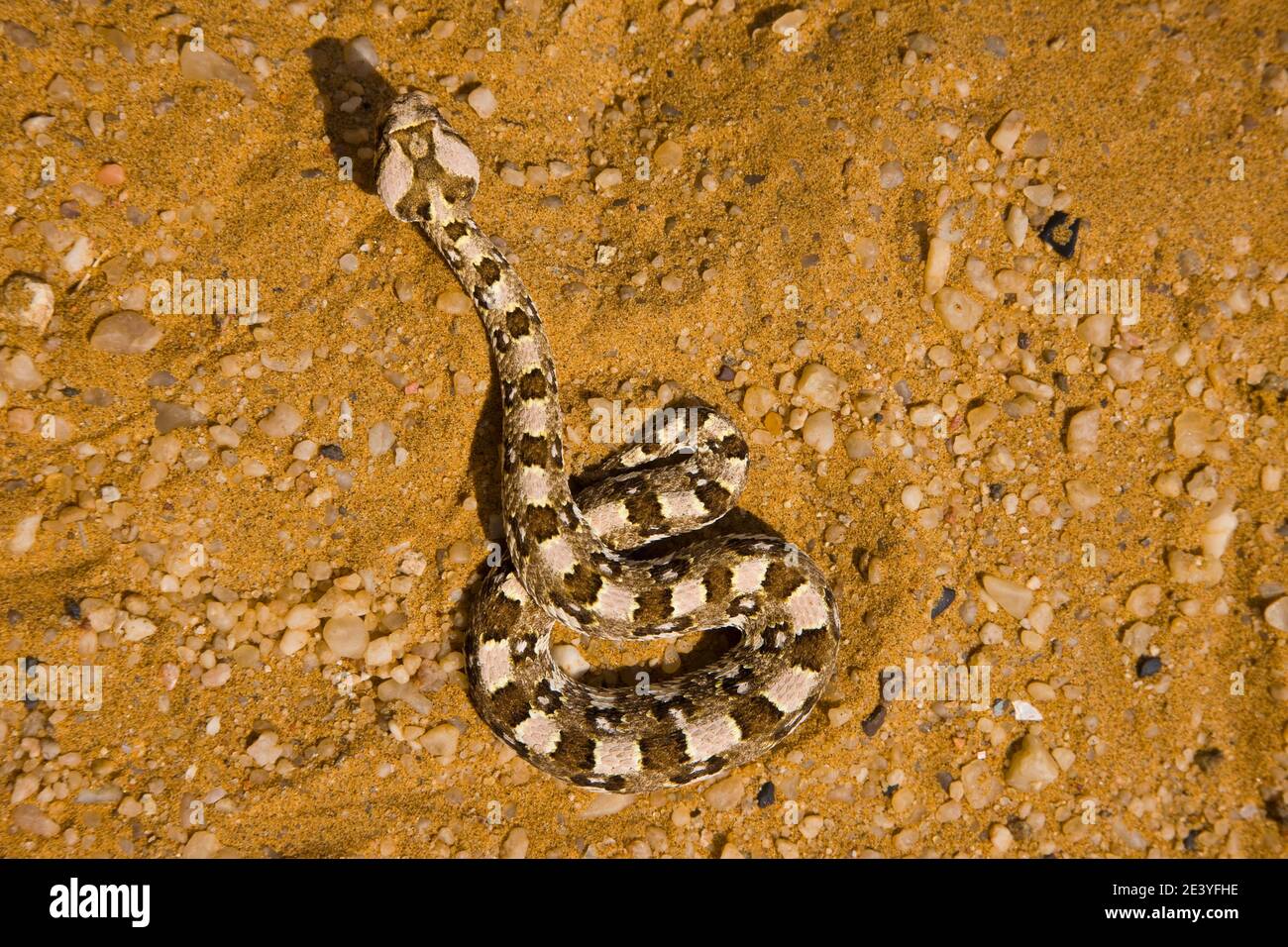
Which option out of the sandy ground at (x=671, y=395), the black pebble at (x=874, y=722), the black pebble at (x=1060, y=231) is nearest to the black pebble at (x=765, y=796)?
the sandy ground at (x=671, y=395)

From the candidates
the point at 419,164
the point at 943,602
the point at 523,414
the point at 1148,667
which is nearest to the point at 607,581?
the point at 523,414

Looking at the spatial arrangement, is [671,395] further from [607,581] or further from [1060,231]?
[1060,231]

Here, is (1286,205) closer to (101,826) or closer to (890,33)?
(890,33)

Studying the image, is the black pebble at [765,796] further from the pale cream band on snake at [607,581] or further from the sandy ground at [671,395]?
the pale cream band on snake at [607,581]

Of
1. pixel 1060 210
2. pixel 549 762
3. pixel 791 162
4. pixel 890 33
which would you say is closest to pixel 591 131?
pixel 791 162

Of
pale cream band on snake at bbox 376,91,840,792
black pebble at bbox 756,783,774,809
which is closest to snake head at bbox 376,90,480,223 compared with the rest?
pale cream band on snake at bbox 376,91,840,792

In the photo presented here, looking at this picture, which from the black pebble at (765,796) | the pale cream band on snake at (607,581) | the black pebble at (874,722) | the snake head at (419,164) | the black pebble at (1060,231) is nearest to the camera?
the pale cream band on snake at (607,581)

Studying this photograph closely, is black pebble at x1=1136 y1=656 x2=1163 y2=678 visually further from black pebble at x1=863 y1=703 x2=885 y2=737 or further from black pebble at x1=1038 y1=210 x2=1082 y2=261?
black pebble at x1=1038 y1=210 x2=1082 y2=261
